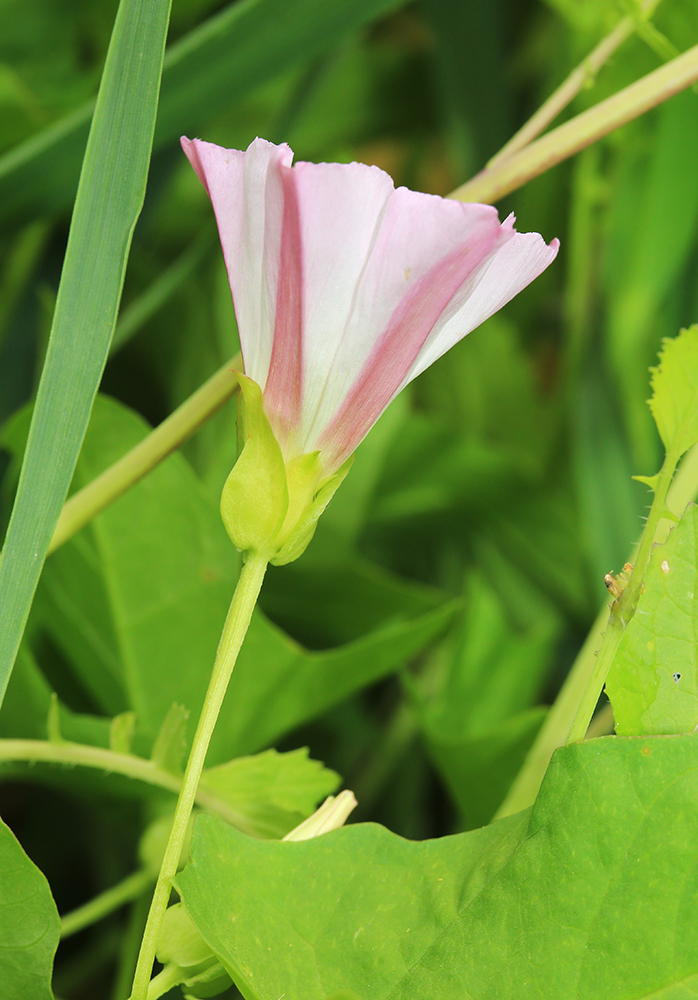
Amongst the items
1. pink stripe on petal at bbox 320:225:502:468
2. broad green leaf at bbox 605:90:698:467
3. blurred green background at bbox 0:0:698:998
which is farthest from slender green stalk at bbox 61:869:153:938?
broad green leaf at bbox 605:90:698:467

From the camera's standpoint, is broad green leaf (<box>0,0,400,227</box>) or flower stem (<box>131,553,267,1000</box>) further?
broad green leaf (<box>0,0,400,227</box>)

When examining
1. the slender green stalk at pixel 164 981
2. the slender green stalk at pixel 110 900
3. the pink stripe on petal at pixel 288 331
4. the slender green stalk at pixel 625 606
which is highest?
the pink stripe on petal at pixel 288 331

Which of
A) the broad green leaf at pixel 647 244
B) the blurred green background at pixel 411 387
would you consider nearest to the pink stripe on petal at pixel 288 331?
the blurred green background at pixel 411 387

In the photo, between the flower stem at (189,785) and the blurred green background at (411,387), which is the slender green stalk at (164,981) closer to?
the flower stem at (189,785)

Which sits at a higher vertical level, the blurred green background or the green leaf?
the blurred green background

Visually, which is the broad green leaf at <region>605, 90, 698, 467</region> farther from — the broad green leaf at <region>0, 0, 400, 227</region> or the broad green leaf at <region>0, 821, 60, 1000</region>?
the broad green leaf at <region>0, 821, 60, 1000</region>

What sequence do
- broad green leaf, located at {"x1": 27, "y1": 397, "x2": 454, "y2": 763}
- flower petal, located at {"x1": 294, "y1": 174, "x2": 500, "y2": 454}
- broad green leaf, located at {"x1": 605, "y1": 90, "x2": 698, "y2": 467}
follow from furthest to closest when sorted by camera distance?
1. broad green leaf, located at {"x1": 605, "y1": 90, "x2": 698, "y2": 467}
2. broad green leaf, located at {"x1": 27, "y1": 397, "x2": 454, "y2": 763}
3. flower petal, located at {"x1": 294, "y1": 174, "x2": 500, "y2": 454}

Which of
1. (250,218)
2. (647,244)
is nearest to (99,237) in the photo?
(250,218)

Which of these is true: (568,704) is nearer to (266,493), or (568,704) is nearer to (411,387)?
(266,493)
